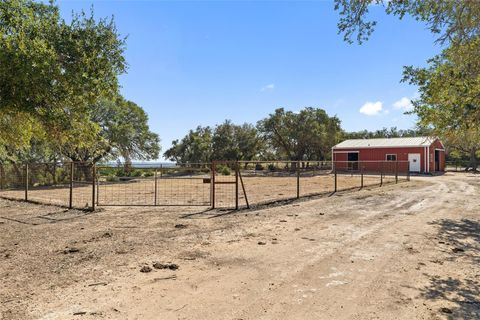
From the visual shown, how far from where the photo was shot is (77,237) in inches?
299

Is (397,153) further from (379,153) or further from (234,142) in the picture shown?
(234,142)

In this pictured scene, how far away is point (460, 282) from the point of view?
4832 millimetres

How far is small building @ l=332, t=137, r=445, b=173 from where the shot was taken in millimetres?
34250

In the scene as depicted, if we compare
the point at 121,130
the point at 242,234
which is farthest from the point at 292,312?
the point at 121,130

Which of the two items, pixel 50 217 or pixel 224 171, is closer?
pixel 50 217

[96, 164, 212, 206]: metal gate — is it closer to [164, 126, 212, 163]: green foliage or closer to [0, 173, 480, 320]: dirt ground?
[0, 173, 480, 320]: dirt ground

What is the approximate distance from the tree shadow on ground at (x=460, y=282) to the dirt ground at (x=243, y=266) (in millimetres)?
21

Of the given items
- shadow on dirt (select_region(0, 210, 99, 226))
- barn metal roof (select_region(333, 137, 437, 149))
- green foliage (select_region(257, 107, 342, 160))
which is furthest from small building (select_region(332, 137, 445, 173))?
shadow on dirt (select_region(0, 210, 99, 226))

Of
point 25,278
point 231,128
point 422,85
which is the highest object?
point 231,128

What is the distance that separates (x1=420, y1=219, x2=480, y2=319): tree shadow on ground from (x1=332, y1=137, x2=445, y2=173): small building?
2585 centimetres

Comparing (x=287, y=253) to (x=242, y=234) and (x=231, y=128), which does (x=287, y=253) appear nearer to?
(x=242, y=234)

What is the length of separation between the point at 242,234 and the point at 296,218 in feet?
7.93

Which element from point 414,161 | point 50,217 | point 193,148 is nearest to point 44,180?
point 50,217

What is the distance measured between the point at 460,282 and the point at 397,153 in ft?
111
